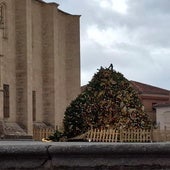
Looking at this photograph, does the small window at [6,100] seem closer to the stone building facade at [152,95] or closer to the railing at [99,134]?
the railing at [99,134]

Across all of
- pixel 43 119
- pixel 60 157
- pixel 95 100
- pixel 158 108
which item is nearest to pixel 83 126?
pixel 95 100

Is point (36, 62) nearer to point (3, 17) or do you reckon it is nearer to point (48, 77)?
point (48, 77)

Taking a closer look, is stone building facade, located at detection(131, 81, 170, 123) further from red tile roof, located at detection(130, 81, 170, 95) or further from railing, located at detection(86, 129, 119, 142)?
railing, located at detection(86, 129, 119, 142)

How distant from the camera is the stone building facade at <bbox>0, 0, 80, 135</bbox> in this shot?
144 ft

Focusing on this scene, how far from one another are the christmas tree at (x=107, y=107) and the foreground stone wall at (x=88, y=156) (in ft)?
28.6

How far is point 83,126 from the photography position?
14578mm

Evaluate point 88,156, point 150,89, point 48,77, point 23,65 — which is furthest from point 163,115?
point 88,156

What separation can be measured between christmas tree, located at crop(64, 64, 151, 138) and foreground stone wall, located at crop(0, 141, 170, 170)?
8711 millimetres

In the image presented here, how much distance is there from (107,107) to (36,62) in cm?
3595

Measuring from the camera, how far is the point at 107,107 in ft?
45.1

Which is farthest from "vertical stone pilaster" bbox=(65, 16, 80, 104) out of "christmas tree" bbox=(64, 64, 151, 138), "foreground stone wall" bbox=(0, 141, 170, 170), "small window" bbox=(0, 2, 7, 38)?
"foreground stone wall" bbox=(0, 141, 170, 170)

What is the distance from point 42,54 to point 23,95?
7.22m

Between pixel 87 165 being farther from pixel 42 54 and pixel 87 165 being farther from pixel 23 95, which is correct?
pixel 42 54

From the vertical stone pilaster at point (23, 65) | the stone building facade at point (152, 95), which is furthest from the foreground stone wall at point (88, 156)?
the stone building facade at point (152, 95)
